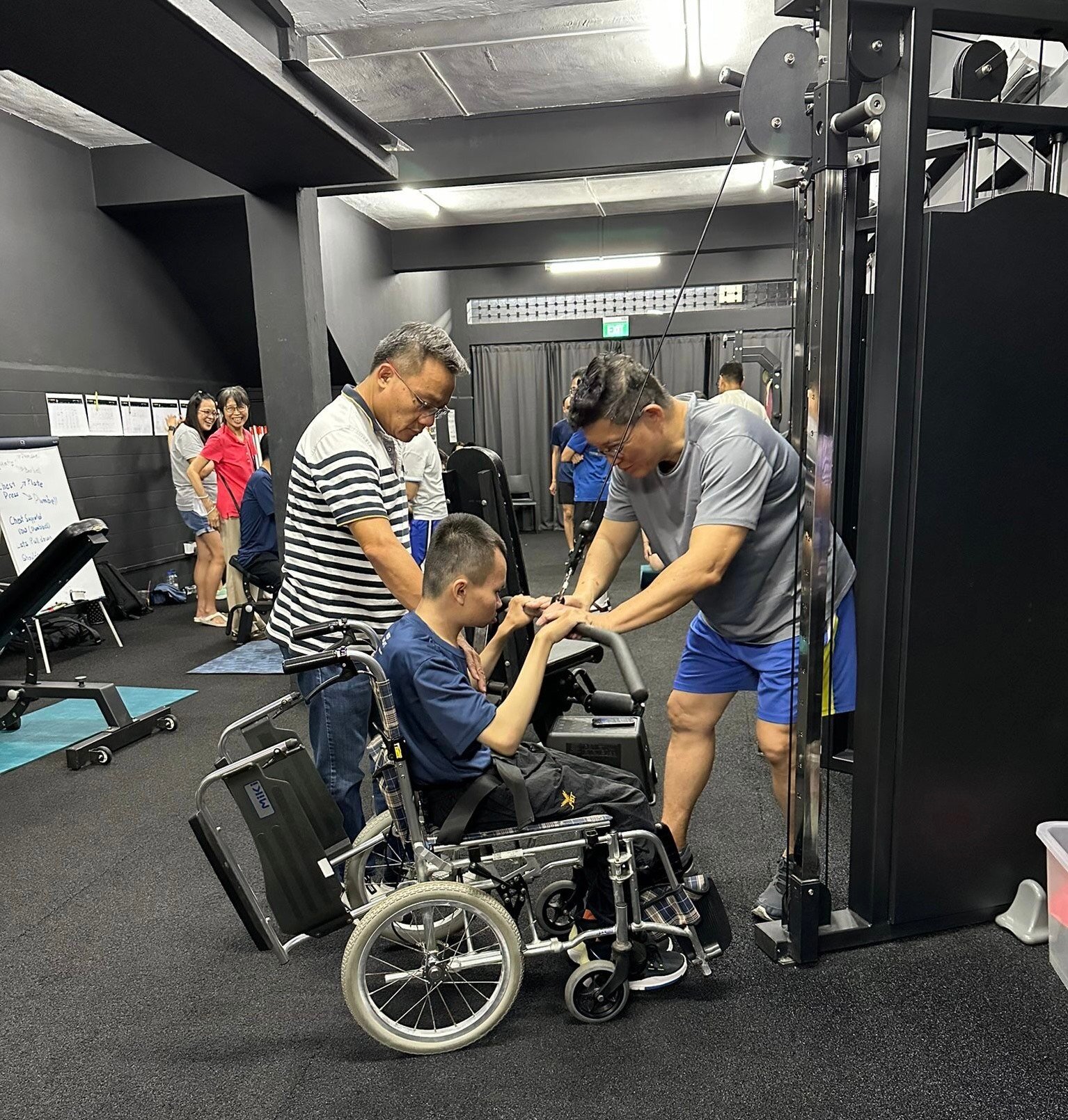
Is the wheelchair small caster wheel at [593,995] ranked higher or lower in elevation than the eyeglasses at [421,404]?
lower

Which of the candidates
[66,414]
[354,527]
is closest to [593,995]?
[354,527]

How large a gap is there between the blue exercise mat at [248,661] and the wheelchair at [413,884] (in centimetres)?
274

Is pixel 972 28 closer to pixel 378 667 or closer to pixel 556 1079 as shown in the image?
pixel 378 667

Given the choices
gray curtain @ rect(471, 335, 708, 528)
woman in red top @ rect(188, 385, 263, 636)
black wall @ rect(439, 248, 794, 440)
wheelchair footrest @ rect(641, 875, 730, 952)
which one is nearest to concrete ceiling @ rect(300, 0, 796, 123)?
woman in red top @ rect(188, 385, 263, 636)

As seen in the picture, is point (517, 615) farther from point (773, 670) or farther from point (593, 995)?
point (593, 995)

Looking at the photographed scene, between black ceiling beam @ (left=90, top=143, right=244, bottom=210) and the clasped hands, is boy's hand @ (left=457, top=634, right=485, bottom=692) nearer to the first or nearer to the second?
the clasped hands

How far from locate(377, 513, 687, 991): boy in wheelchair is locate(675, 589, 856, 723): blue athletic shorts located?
0.41 m

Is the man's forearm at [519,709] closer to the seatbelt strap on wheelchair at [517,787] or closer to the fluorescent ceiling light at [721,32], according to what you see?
the seatbelt strap on wheelchair at [517,787]

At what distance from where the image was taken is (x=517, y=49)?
13.1ft

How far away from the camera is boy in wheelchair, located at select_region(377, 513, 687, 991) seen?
150 centimetres

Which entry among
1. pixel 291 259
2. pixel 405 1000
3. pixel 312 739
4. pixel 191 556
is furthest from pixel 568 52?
pixel 191 556

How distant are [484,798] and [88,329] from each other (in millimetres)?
5319

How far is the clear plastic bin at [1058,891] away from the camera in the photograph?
1560 millimetres

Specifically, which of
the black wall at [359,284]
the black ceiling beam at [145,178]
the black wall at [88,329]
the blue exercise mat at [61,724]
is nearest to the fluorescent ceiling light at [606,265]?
the black wall at [359,284]
